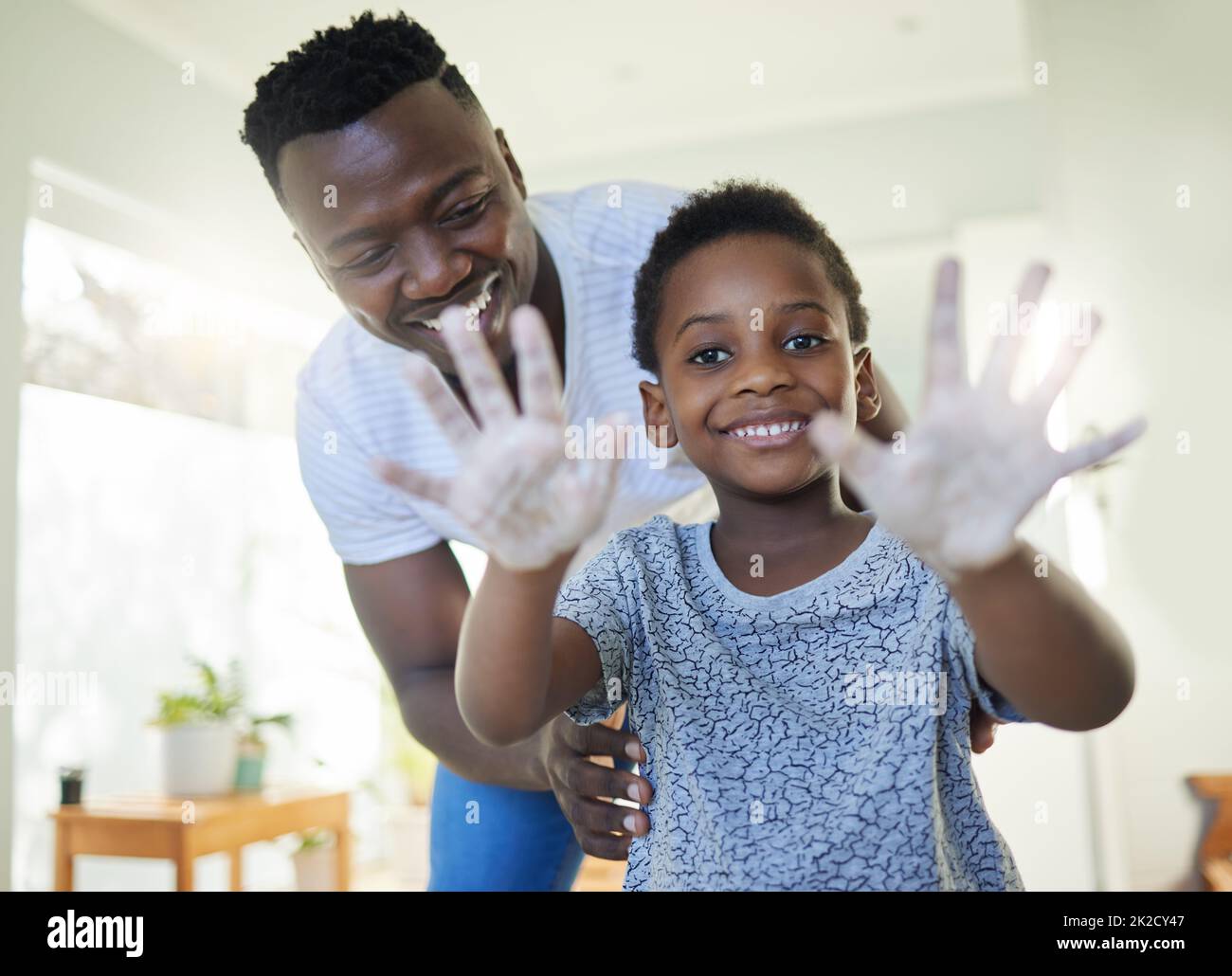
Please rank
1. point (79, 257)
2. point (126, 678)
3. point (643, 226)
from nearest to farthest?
1. point (643, 226)
2. point (79, 257)
3. point (126, 678)

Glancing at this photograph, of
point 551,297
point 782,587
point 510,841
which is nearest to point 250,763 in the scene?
point 510,841

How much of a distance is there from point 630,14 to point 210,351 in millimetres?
1153

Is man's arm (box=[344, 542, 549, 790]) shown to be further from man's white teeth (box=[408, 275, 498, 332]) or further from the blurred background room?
the blurred background room

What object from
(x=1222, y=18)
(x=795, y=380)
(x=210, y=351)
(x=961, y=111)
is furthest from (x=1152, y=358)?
(x=210, y=351)

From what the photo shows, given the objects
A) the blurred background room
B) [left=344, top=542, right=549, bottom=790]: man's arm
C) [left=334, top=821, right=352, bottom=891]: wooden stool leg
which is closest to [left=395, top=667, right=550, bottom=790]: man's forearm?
[left=344, top=542, right=549, bottom=790]: man's arm

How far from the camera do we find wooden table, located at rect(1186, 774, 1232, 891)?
1.49 metres

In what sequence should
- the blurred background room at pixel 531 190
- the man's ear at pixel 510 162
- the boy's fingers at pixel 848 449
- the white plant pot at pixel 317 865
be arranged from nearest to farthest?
the boy's fingers at pixel 848 449
the man's ear at pixel 510 162
the blurred background room at pixel 531 190
the white plant pot at pixel 317 865

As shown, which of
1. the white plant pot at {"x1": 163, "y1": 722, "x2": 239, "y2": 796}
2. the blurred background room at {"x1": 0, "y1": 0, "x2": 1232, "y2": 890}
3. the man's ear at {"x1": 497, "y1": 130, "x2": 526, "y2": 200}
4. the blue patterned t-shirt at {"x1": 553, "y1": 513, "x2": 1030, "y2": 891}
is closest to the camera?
the blue patterned t-shirt at {"x1": 553, "y1": 513, "x2": 1030, "y2": 891}

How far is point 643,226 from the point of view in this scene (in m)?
0.98

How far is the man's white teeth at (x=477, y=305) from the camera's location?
2.87ft

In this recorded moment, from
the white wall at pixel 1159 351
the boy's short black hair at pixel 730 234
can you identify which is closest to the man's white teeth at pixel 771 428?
the boy's short black hair at pixel 730 234

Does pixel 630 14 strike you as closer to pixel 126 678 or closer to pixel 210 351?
pixel 210 351

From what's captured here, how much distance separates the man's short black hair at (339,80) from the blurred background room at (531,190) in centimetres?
82

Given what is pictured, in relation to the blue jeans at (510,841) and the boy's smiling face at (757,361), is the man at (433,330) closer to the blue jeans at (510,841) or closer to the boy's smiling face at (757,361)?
the blue jeans at (510,841)
